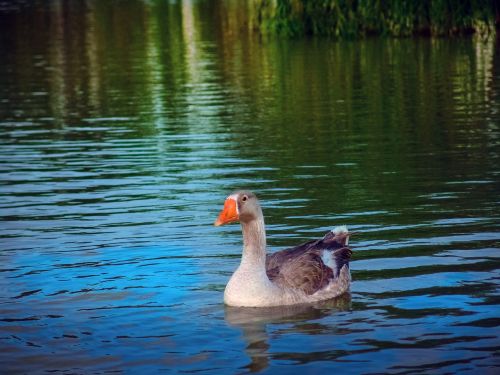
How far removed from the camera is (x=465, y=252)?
553 inches

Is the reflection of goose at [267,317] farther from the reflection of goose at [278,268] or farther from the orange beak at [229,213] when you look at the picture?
the orange beak at [229,213]


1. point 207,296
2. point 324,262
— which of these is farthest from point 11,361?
point 324,262

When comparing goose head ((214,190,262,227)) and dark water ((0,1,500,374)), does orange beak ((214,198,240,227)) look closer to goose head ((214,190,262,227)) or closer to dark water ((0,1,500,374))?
goose head ((214,190,262,227))

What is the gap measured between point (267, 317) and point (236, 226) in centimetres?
513

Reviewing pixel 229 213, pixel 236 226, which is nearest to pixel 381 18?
pixel 236 226

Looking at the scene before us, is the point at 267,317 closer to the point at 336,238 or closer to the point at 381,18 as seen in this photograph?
the point at 336,238

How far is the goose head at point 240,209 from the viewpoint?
1159cm

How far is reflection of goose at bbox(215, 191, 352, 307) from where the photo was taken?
38.4 feet

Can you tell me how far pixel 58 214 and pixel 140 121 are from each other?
37.1 feet

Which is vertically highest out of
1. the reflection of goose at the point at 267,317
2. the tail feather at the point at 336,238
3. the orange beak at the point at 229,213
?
the orange beak at the point at 229,213

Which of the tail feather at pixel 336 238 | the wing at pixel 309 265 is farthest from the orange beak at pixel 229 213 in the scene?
the tail feather at pixel 336 238

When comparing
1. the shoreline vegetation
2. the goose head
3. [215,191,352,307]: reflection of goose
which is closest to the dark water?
[215,191,352,307]: reflection of goose

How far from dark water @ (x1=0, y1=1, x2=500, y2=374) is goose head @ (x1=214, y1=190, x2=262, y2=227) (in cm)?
94

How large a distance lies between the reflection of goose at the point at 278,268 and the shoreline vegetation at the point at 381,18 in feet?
114
